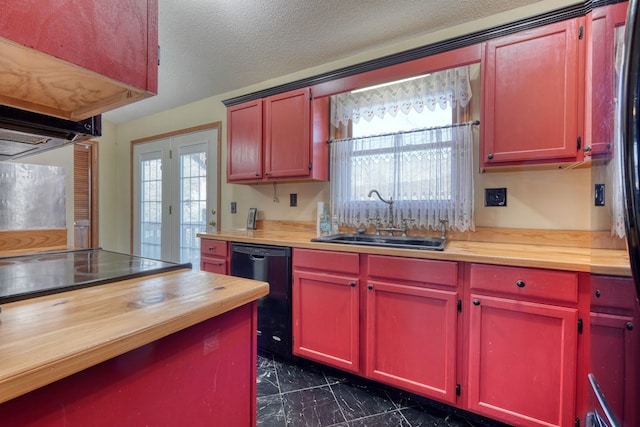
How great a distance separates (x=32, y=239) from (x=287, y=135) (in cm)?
174

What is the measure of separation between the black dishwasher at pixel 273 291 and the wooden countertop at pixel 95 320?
44.8 inches

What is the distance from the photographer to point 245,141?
2.61 metres

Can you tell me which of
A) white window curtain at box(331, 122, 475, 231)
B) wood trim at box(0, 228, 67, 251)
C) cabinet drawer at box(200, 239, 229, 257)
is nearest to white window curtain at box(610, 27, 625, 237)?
white window curtain at box(331, 122, 475, 231)

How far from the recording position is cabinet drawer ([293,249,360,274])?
1.76 m

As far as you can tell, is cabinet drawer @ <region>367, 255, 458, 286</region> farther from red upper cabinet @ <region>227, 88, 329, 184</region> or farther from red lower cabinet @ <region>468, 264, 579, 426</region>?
red upper cabinet @ <region>227, 88, 329, 184</region>

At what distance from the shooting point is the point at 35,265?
3.46 feet

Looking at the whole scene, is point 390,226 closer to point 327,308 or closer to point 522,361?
point 327,308

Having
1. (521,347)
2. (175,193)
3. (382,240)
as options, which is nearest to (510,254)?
(521,347)

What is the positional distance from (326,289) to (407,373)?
2.10 ft

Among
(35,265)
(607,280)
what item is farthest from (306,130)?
(607,280)

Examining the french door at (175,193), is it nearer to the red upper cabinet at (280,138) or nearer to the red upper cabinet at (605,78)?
the red upper cabinet at (280,138)

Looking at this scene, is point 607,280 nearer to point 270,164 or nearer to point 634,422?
point 634,422

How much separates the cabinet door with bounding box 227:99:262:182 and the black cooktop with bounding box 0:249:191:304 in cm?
143

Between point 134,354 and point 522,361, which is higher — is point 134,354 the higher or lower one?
the higher one
